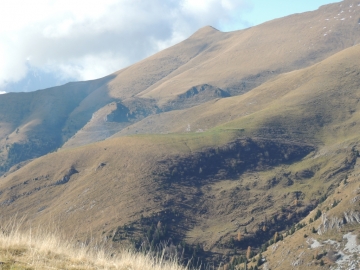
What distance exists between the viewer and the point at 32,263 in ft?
42.2

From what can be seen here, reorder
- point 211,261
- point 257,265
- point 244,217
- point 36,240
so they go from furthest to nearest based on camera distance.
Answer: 1. point 244,217
2. point 211,261
3. point 257,265
4. point 36,240

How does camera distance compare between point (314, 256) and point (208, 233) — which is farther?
point (208, 233)

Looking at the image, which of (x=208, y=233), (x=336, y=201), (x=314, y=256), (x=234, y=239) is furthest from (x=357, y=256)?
(x=208, y=233)

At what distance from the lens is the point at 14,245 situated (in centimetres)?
1461

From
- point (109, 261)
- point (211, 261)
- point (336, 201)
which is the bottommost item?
point (211, 261)

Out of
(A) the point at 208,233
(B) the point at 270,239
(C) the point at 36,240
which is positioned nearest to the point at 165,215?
(A) the point at 208,233

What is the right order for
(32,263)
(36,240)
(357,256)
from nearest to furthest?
(32,263), (36,240), (357,256)

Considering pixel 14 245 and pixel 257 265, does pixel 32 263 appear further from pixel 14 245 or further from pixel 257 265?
pixel 257 265

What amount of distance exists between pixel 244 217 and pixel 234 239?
1893 cm

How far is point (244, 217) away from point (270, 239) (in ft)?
64.7

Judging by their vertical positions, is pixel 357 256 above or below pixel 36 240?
below

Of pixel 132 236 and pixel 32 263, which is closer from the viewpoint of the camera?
pixel 32 263

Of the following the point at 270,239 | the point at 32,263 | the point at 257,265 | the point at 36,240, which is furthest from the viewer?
the point at 270,239

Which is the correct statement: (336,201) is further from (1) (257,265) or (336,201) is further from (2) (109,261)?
(2) (109,261)
